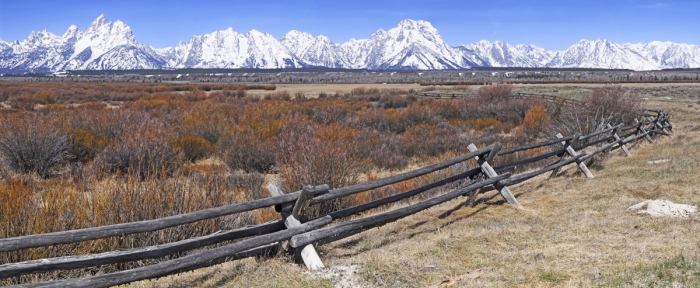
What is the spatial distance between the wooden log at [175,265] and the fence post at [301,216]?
167 millimetres

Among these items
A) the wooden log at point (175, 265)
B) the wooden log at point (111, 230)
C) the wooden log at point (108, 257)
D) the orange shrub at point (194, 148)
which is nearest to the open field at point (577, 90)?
the orange shrub at point (194, 148)

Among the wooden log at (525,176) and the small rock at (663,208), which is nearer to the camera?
the small rock at (663,208)

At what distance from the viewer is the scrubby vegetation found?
610 centimetres

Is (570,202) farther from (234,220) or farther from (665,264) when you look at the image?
(234,220)

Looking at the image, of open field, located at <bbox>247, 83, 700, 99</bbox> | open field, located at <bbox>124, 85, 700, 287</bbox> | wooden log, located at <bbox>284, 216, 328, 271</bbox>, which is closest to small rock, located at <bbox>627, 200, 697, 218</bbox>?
open field, located at <bbox>124, 85, 700, 287</bbox>

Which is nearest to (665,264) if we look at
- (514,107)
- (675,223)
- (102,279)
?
(675,223)

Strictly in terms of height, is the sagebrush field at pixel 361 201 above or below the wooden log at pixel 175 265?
below

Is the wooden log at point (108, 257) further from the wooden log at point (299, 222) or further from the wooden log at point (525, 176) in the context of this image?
the wooden log at point (525, 176)

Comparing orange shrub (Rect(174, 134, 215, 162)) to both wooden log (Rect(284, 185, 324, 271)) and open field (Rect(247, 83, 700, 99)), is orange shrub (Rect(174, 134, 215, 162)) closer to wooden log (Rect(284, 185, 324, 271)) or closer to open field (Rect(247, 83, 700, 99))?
wooden log (Rect(284, 185, 324, 271))

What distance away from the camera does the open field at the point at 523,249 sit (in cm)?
483

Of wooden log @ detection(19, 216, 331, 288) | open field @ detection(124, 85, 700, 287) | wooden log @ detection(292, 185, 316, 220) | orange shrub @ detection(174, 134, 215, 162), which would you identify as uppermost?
wooden log @ detection(292, 185, 316, 220)

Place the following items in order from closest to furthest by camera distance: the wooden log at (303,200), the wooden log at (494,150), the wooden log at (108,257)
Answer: the wooden log at (108,257) → the wooden log at (303,200) → the wooden log at (494,150)

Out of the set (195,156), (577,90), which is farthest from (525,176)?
(577,90)

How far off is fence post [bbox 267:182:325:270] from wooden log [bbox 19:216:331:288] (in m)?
0.17
